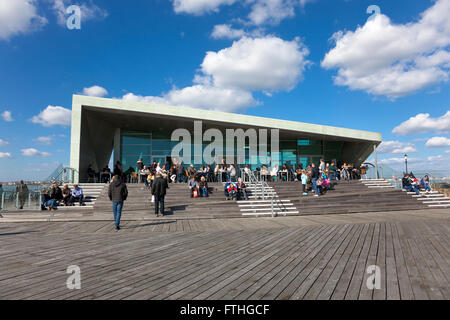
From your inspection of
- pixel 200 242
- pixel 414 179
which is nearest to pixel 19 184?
pixel 200 242

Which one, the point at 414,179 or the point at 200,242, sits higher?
the point at 414,179

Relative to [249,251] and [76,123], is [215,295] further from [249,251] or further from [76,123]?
[76,123]

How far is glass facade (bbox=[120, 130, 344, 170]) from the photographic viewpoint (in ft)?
69.3

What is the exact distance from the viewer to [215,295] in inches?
112

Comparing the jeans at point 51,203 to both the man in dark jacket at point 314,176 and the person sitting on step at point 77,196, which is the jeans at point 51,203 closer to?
the person sitting on step at point 77,196

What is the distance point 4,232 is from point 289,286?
7.55 meters
